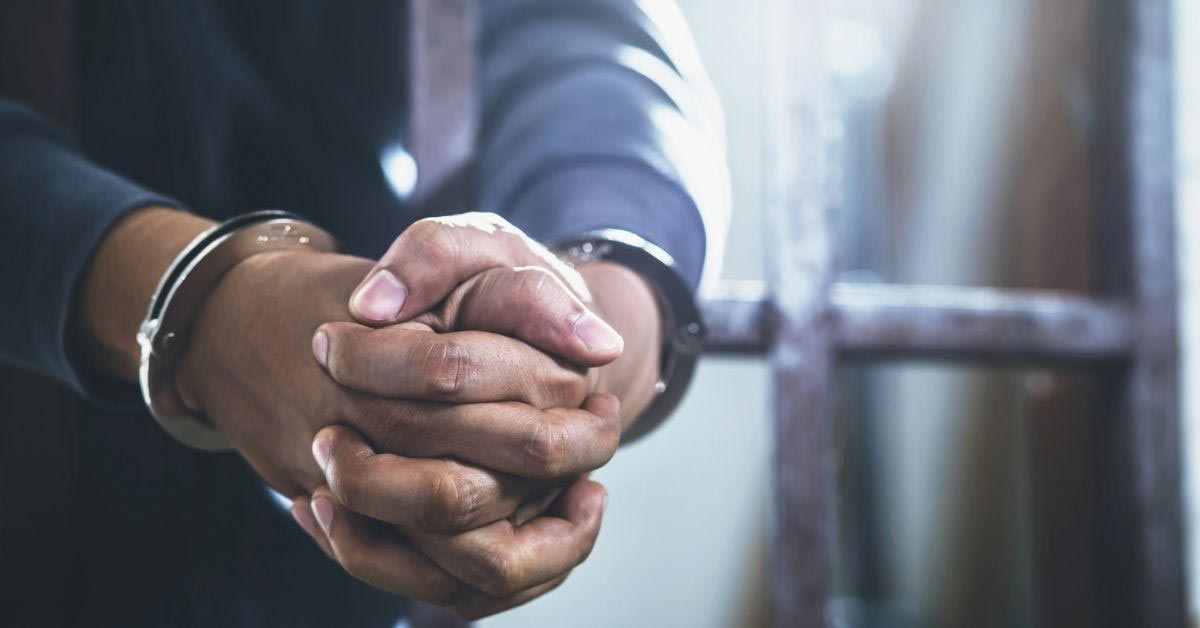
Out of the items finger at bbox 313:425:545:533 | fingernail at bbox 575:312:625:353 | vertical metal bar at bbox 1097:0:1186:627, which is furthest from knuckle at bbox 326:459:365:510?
vertical metal bar at bbox 1097:0:1186:627

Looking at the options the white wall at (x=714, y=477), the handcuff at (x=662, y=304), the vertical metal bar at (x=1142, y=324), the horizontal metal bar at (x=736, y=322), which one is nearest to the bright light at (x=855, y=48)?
the white wall at (x=714, y=477)

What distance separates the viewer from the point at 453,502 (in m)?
0.29

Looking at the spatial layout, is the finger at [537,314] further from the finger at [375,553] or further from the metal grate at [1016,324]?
the metal grate at [1016,324]

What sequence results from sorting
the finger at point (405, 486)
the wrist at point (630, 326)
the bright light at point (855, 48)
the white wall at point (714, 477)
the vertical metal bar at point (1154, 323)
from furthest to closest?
the bright light at point (855, 48)
the white wall at point (714, 477)
the vertical metal bar at point (1154, 323)
the wrist at point (630, 326)
the finger at point (405, 486)

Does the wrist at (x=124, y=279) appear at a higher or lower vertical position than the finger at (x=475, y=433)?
higher

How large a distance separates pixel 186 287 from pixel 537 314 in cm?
15

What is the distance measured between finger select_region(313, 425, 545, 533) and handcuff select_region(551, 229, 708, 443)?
0.53ft

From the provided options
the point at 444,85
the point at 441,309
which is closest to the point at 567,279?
the point at 441,309

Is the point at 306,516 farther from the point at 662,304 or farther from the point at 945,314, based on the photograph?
the point at 945,314

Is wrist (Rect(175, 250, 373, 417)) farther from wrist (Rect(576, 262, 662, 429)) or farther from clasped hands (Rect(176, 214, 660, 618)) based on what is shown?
wrist (Rect(576, 262, 662, 429))

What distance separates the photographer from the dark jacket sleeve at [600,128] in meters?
0.49

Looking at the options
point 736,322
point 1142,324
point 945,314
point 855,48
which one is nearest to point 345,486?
point 736,322

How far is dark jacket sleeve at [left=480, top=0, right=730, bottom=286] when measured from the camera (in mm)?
493

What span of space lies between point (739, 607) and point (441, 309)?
151 centimetres
